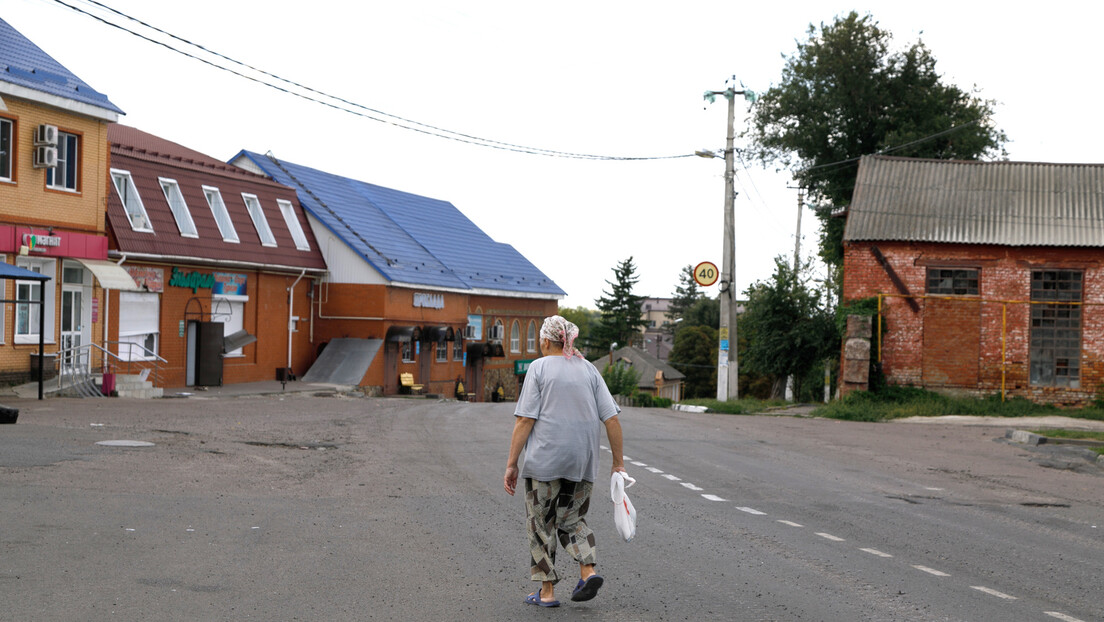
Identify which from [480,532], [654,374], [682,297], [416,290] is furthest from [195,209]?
[682,297]

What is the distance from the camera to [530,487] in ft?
21.8

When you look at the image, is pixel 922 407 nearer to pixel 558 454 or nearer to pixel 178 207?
pixel 558 454

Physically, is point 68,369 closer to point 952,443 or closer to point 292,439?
point 292,439

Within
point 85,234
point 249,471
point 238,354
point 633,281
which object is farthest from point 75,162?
point 633,281

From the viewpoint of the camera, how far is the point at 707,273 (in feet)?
102

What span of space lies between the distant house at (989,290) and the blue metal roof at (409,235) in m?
18.1

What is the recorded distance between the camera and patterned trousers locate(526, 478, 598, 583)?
6516 mm

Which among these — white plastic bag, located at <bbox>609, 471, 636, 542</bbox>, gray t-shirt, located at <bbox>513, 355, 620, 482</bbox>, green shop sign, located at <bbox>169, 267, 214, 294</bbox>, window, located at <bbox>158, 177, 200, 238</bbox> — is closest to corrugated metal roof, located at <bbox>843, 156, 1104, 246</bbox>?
green shop sign, located at <bbox>169, 267, 214, 294</bbox>

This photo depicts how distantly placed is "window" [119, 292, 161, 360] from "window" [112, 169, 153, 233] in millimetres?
1971

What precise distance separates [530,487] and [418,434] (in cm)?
1160

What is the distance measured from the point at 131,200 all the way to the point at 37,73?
624 cm

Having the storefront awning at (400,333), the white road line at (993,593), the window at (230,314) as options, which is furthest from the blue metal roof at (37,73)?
the white road line at (993,593)

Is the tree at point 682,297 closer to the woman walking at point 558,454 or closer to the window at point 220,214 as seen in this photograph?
the window at point 220,214

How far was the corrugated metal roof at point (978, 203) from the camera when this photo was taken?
88.5ft
